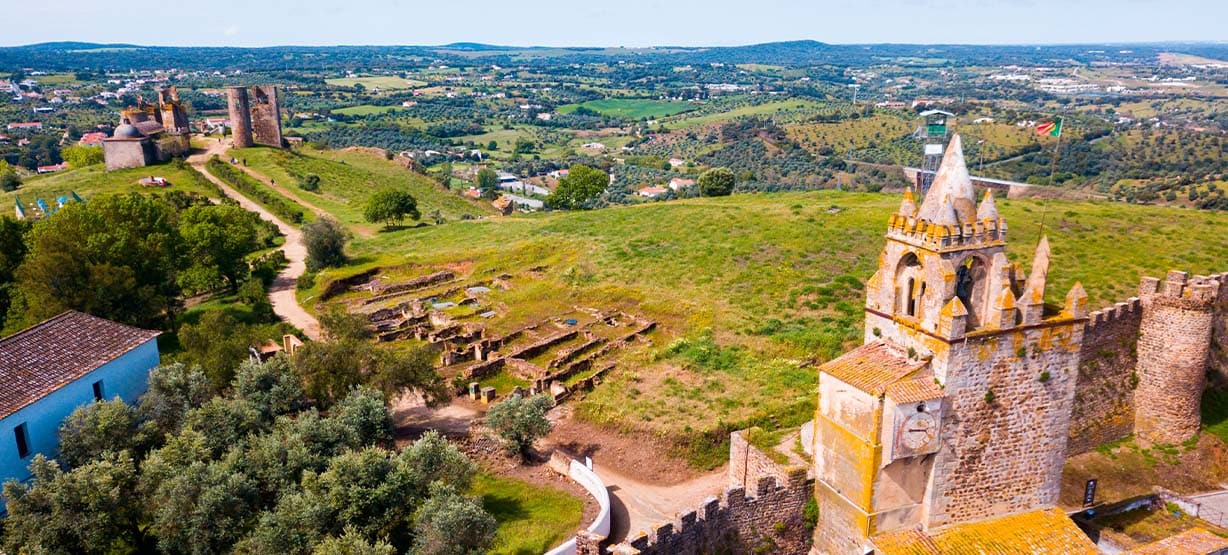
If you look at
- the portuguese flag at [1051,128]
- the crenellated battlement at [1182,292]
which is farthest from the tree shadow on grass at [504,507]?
the portuguese flag at [1051,128]

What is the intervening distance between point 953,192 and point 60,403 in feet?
78.1

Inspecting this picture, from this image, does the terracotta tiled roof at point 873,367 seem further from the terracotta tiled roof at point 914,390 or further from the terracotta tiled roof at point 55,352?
the terracotta tiled roof at point 55,352

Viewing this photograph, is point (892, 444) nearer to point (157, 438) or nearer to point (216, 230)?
point (157, 438)

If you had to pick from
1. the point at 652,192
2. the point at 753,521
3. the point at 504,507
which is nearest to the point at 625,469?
the point at 504,507

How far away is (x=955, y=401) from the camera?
1405 cm

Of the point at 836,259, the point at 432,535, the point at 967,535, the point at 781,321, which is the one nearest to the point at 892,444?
the point at 967,535

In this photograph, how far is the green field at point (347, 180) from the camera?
74.9 m

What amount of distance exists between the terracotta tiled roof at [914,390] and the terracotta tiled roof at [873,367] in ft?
0.44

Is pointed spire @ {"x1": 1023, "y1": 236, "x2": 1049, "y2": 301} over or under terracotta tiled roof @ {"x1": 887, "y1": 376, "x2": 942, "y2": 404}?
over

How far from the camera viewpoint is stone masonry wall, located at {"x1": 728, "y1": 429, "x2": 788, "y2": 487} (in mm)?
15859

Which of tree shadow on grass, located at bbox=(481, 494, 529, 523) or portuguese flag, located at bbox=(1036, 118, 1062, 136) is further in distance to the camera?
portuguese flag, located at bbox=(1036, 118, 1062, 136)

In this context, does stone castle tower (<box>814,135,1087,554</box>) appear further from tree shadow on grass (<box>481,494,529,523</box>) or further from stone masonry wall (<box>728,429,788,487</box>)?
tree shadow on grass (<box>481,494,529,523</box>)

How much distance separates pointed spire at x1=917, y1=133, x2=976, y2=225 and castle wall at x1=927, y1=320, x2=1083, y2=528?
2.37 meters

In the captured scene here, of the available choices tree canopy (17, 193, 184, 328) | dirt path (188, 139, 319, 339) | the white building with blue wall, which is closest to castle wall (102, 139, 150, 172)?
dirt path (188, 139, 319, 339)
